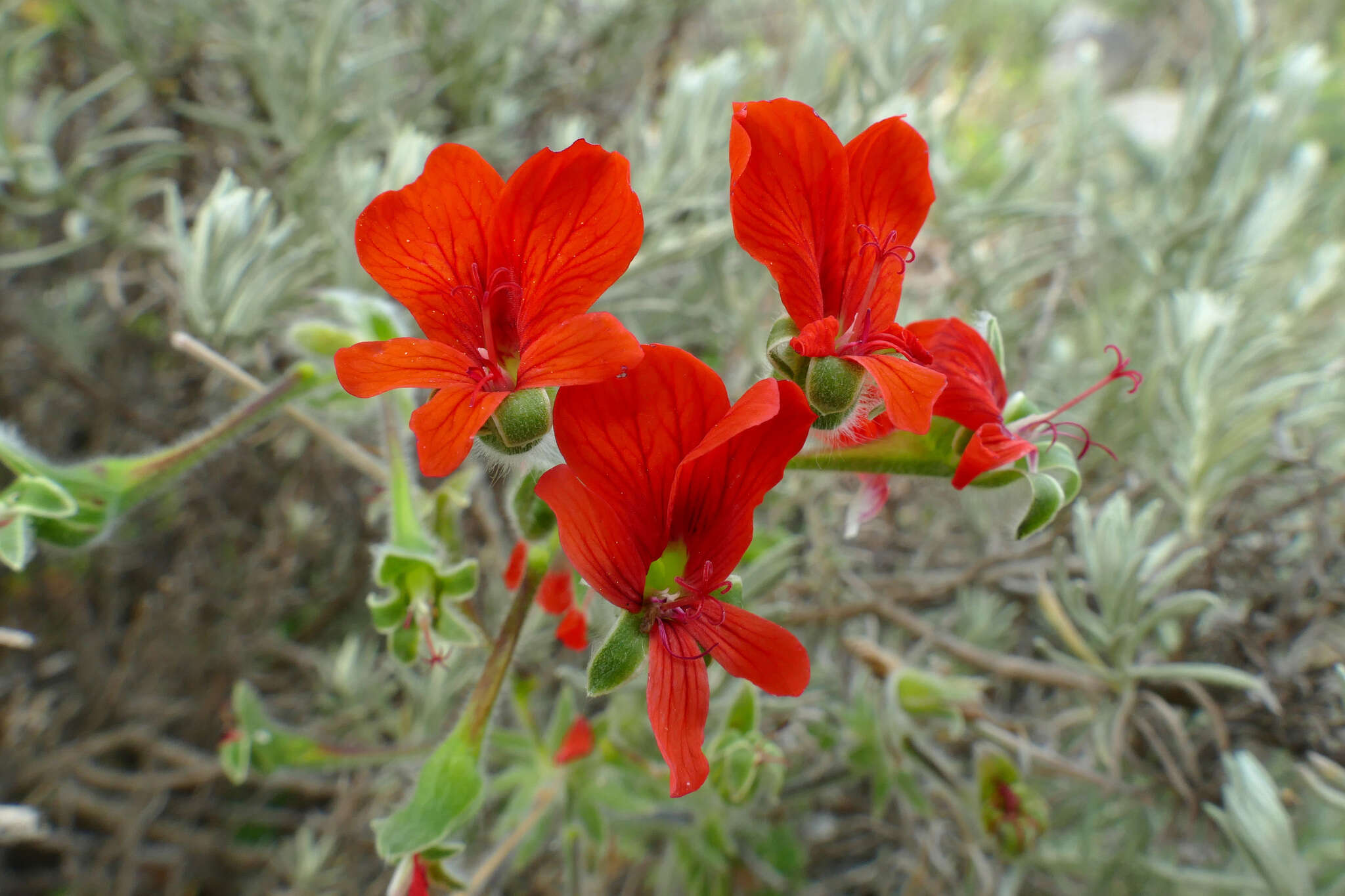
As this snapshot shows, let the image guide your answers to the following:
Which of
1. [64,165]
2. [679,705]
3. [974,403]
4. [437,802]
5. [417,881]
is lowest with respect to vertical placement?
[417,881]

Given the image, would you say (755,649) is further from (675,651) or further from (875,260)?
(875,260)

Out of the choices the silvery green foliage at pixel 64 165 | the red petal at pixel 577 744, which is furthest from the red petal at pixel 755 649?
the silvery green foliage at pixel 64 165

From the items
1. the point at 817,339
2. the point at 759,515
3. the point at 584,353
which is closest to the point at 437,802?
the point at 584,353

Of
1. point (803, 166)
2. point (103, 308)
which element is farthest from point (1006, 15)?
point (803, 166)

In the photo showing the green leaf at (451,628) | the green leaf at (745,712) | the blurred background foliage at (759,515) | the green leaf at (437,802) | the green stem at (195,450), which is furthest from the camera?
the blurred background foliage at (759,515)

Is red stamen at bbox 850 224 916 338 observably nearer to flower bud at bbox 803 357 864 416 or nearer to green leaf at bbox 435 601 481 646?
flower bud at bbox 803 357 864 416

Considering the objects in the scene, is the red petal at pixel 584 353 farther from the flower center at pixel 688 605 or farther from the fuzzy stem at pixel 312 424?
the fuzzy stem at pixel 312 424
